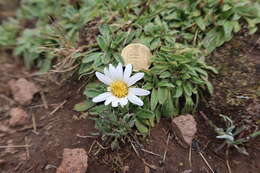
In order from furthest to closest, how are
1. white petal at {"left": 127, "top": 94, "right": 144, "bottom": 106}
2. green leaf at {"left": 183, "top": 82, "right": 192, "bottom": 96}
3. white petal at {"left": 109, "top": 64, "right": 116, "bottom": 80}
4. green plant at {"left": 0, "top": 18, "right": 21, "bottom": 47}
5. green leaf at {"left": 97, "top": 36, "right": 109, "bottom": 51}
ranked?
green plant at {"left": 0, "top": 18, "right": 21, "bottom": 47} < green leaf at {"left": 97, "top": 36, "right": 109, "bottom": 51} < green leaf at {"left": 183, "top": 82, "right": 192, "bottom": 96} < white petal at {"left": 109, "top": 64, "right": 116, "bottom": 80} < white petal at {"left": 127, "top": 94, "right": 144, "bottom": 106}

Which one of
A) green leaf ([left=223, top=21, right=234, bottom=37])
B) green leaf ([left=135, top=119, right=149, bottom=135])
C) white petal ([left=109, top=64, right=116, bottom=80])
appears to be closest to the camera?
white petal ([left=109, top=64, right=116, bottom=80])

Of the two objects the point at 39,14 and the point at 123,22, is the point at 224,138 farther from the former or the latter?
the point at 39,14

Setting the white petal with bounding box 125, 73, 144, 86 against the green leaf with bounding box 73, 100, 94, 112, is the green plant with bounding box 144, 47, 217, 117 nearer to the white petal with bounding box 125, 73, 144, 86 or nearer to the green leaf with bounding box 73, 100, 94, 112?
the white petal with bounding box 125, 73, 144, 86

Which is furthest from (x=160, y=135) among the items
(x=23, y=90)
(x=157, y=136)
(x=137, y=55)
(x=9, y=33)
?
(x=9, y=33)

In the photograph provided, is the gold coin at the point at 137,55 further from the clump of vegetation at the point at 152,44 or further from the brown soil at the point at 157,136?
the brown soil at the point at 157,136

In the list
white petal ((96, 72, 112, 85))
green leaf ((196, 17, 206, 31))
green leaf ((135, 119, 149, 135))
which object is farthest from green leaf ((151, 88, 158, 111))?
green leaf ((196, 17, 206, 31))

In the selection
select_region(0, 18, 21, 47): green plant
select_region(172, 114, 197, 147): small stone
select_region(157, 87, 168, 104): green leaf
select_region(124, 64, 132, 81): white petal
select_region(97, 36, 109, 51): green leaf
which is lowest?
select_region(172, 114, 197, 147): small stone
